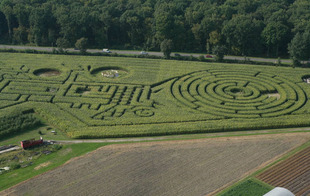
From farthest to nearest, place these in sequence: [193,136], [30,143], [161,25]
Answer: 1. [161,25]
2. [193,136]
3. [30,143]

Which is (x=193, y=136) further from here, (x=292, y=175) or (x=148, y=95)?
(x=148, y=95)

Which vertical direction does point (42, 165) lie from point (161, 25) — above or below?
below

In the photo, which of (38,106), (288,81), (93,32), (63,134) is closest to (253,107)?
(288,81)

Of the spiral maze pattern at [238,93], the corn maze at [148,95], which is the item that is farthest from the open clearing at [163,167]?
the spiral maze pattern at [238,93]

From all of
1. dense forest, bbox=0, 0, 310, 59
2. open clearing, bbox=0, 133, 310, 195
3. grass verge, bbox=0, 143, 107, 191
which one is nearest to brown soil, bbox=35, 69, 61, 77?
dense forest, bbox=0, 0, 310, 59

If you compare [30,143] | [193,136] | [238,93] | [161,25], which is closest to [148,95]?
[193,136]

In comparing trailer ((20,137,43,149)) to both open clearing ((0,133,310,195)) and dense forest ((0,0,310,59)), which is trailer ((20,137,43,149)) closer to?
open clearing ((0,133,310,195))

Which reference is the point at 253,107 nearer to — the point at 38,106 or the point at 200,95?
the point at 200,95
